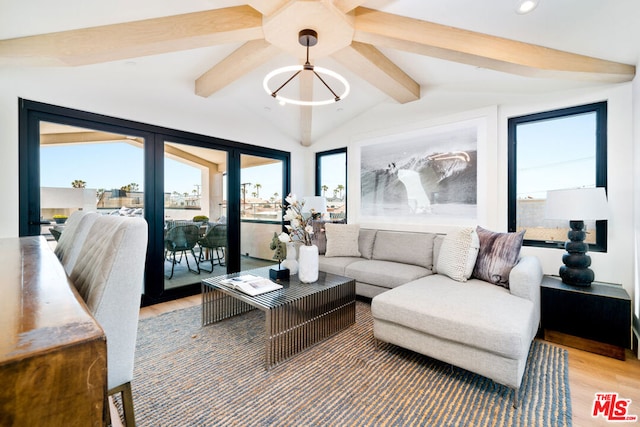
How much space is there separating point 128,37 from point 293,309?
2.49m

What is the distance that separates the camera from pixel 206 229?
402cm

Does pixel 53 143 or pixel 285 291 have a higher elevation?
pixel 53 143

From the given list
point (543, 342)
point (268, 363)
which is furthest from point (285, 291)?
point (543, 342)

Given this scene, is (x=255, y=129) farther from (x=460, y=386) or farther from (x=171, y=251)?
(x=460, y=386)

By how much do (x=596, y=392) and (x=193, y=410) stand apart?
2531 millimetres

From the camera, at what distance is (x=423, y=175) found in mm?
3830

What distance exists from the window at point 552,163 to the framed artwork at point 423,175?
0.41 metres

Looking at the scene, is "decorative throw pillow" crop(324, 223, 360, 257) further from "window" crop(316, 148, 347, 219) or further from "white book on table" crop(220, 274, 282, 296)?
"white book on table" crop(220, 274, 282, 296)

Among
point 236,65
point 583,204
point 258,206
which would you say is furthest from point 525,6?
point 258,206

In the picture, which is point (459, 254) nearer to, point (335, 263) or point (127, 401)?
point (335, 263)

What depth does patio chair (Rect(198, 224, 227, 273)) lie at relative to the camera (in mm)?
4023

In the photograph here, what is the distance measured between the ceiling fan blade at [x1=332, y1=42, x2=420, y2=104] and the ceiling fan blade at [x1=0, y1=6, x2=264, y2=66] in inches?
36.9

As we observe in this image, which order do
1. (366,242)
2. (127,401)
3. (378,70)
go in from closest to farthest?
(127,401)
(378,70)
(366,242)

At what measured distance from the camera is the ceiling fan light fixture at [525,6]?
1904 millimetres
